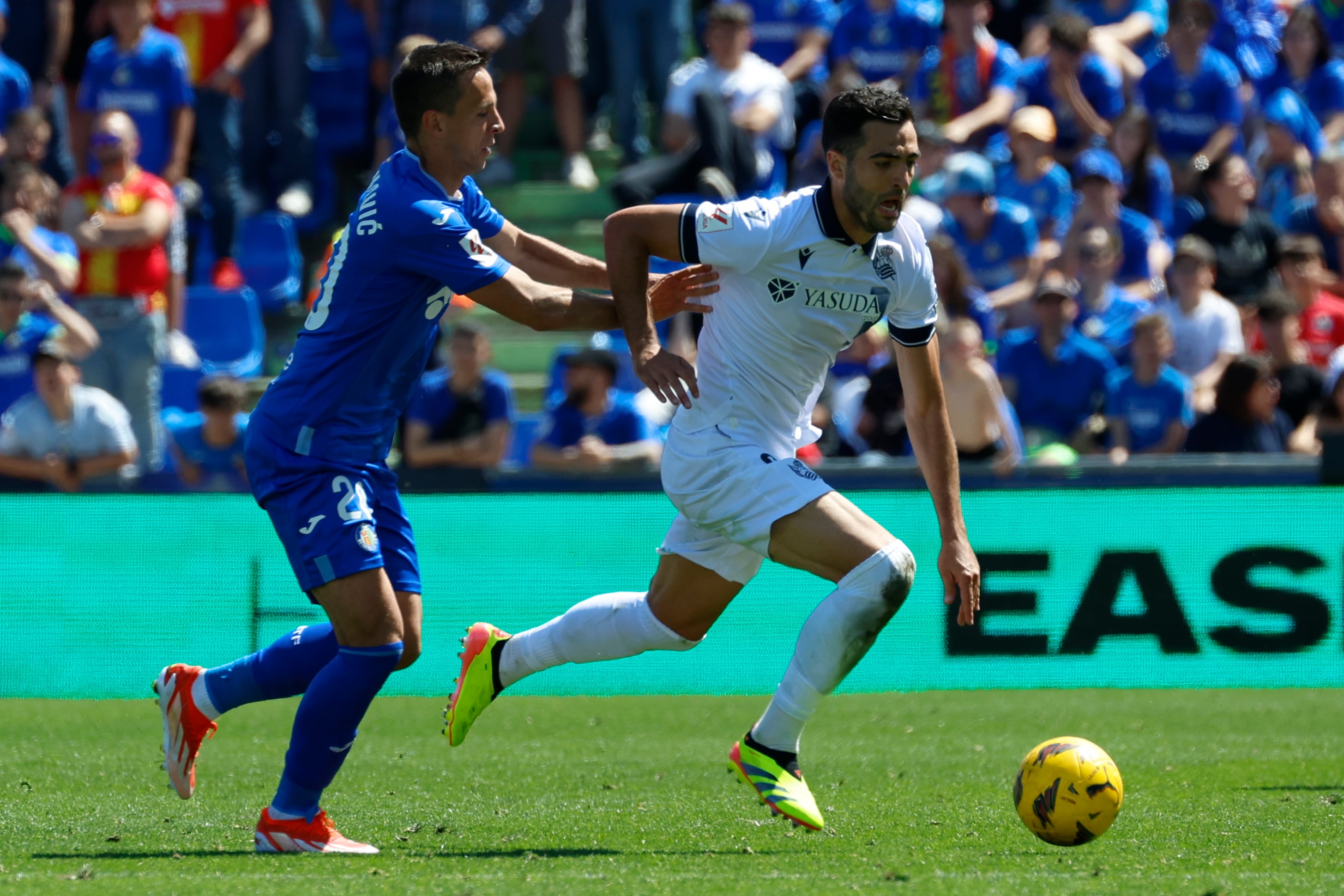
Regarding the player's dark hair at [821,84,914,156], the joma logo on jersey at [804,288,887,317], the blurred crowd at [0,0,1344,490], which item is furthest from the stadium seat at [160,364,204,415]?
the player's dark hair at [821,84,914,156]

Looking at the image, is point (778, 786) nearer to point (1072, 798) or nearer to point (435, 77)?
point (1072, 798)

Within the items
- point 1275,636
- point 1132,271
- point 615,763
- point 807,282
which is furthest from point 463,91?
point 1132,271

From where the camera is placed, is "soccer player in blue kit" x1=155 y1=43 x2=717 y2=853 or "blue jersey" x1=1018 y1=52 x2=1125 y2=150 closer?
"soccer player in blue kit" x1=155 y1=43 x2=717 y2=853

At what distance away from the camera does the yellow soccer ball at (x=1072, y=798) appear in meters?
Result: 5.28

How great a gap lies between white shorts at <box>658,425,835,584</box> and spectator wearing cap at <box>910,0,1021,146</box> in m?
8.39

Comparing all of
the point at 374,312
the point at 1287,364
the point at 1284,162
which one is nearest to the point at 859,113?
the point at 374,312

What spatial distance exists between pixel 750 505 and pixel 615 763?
2.19 metres

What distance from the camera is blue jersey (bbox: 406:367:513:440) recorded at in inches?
434

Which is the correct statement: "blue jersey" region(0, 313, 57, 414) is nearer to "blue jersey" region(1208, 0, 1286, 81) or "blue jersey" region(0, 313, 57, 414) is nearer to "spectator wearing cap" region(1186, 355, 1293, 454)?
"spectator wearing cap" region(1186, 355, 1293, 454)

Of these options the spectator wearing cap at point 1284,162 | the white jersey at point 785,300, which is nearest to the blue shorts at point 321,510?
the white jersey at point 785,300

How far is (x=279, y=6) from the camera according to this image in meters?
14.1

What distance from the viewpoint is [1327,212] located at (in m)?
12.9

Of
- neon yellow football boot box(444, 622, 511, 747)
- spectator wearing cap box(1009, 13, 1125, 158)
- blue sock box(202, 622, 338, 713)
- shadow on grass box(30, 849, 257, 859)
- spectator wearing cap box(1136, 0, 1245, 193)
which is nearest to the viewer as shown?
A: shadow on grass box(30, 849, 257, 859)

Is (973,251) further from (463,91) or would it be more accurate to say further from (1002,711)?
(463,91)
